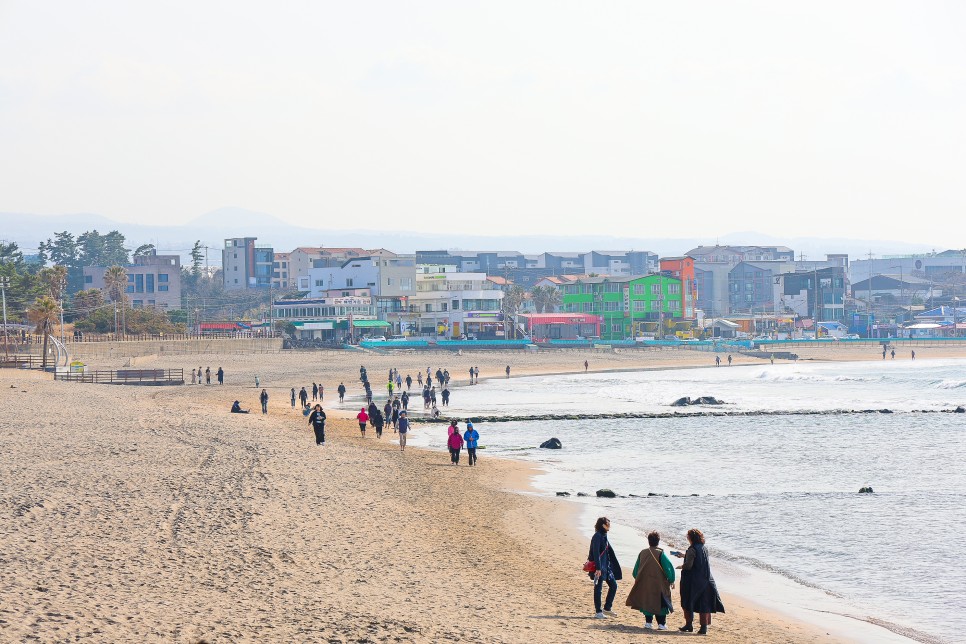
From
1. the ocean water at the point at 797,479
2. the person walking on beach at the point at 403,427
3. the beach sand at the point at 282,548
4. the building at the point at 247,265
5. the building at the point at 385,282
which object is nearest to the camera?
the beach sand at the point at 282,548

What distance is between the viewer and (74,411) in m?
37.6

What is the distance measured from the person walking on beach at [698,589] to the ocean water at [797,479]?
11.1 ft

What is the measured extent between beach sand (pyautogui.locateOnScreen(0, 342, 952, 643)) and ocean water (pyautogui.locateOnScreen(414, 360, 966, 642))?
2123 millimetres

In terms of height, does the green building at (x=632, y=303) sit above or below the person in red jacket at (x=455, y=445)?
above

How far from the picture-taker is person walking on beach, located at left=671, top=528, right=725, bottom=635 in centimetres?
1180

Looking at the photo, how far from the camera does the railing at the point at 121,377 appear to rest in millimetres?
58312

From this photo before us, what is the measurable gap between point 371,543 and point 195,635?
20.6 ft

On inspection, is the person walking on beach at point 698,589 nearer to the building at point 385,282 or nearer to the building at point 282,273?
the building at point 385,282

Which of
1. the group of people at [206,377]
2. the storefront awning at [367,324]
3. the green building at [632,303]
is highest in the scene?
the green building at [632,303]

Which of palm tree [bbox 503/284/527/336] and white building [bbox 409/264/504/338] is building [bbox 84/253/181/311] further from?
palm tree [bbox 503/284/527/336]

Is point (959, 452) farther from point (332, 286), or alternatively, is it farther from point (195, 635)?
point (332, 286)

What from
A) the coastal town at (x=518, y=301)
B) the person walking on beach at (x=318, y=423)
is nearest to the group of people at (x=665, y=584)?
the person walking on beach at (x=318, y=423)

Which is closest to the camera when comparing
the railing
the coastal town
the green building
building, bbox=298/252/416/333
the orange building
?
the railing

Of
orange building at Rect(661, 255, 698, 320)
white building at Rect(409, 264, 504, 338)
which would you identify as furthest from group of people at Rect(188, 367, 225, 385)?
orange building at Rect(661, 255, 698, 320)
